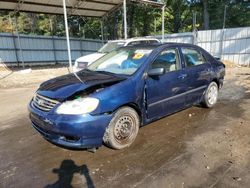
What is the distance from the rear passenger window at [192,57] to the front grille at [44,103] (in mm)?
2914

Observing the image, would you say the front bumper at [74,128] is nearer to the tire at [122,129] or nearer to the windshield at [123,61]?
the tire at [122,129]

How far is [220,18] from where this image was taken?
29.8 metres

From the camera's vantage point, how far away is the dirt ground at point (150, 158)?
3.21 m

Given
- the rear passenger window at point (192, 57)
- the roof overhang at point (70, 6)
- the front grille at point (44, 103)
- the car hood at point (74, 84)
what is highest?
the roof overhang at point (70, 6)

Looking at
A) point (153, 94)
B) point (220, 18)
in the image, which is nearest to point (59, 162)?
point (153, 94)

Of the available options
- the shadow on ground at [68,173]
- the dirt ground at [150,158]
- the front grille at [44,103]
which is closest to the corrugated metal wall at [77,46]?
the dirt ground at [150,158]

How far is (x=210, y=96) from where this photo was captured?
614 centimetres

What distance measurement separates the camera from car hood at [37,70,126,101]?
372 centimetres

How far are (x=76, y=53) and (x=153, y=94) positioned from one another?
19.1 m

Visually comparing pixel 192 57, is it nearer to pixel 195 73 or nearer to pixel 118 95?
pixel 195 73

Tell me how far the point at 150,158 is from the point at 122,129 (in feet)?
2.05

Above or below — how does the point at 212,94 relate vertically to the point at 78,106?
below

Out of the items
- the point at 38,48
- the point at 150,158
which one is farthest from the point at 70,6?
the point at 150,158

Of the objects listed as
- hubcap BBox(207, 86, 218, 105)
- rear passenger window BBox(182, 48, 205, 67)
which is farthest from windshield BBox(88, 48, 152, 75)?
→ hubcap BBox(207, 86, 218, 105)
